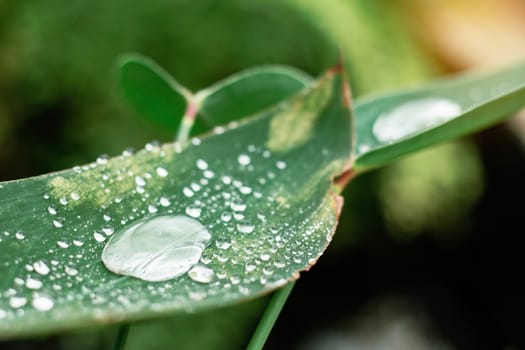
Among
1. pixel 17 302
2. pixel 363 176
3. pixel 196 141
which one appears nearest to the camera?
pixel 17 302

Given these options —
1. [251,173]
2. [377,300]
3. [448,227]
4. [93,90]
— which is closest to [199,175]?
[251,173]

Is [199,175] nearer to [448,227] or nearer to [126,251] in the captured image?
[126,251]

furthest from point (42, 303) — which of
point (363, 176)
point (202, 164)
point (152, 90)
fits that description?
point (363, 176)

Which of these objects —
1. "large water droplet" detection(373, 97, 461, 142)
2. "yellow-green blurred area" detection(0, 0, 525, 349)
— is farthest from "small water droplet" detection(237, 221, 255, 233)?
"yellow-green blurred area" detection(0, 0, 525, 349)

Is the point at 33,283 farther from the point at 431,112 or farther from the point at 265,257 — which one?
the point at 431,112

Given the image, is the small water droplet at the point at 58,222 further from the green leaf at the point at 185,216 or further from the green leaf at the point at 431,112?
the green leaf at the point at 431,112

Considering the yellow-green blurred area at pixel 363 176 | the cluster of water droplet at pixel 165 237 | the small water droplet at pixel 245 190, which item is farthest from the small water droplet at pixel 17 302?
the yellow-green blurred area at pixel 363 176

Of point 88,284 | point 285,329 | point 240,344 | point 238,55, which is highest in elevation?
point 238,55
